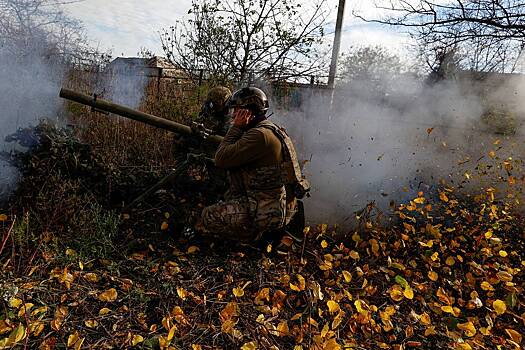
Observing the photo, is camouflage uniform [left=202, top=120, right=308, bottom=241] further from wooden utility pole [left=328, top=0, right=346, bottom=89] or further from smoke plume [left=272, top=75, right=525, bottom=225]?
wooden utility pole [left=328, top=0, right=346, bottom=89]

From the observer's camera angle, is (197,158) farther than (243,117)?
Yes

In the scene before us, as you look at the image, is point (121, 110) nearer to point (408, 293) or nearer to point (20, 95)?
point (20, 95)

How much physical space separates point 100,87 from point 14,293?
4.53 meters

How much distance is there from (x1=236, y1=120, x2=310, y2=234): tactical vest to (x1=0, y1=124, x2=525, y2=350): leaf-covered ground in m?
0.41

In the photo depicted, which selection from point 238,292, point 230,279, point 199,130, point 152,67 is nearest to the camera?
point 238,292

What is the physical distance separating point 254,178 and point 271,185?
188 millimetres

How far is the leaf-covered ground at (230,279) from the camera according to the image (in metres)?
2.75

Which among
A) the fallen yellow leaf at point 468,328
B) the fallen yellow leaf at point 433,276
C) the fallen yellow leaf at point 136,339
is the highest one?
the fallen yellow leaf at point 136,339

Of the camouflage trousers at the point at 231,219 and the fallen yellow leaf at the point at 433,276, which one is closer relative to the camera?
the camouflage trousers at the point at 231,219

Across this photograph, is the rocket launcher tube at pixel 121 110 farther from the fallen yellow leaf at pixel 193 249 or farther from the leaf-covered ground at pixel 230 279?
the fallen yellow leaf at pixel 193 249

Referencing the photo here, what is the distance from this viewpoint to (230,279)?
3525mm

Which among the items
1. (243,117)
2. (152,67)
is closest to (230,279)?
(243,117)

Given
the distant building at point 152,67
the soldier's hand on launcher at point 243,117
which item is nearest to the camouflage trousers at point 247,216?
the soldier's hand on launcher at point 243,117

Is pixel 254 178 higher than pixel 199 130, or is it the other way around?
pixel 199 130
